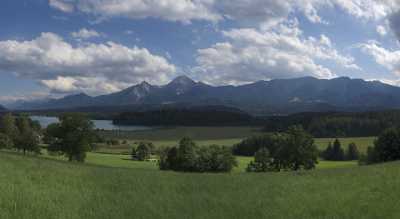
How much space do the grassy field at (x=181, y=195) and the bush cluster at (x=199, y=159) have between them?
68.4 meters

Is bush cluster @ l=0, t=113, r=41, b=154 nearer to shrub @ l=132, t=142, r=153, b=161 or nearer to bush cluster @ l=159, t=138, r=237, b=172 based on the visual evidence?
shrub @ l=132, t=142, r=153, b=161

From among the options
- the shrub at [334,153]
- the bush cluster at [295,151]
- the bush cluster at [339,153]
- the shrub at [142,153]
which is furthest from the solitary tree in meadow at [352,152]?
the shrub at [142,153]

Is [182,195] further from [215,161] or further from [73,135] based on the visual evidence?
[215,161]

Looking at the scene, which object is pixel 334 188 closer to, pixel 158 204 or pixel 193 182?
pixel 193 182

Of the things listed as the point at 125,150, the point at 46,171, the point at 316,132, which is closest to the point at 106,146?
the point at 125,150

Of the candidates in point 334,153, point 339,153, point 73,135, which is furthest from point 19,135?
point 339,153

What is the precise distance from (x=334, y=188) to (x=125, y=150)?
136m

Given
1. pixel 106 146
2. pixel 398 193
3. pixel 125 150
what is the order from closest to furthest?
1. pixel 398 193
2. pixel 125 150
3. pixel 106 146

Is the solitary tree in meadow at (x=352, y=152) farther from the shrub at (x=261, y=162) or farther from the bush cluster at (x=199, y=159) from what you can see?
the bush cluster at (x=199, y=159)

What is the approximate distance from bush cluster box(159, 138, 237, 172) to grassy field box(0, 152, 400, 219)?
6845 cm

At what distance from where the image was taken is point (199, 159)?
89.7m

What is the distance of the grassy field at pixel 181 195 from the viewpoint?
13.5 meters

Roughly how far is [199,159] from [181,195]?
73.6 m

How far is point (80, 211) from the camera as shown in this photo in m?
13.1
